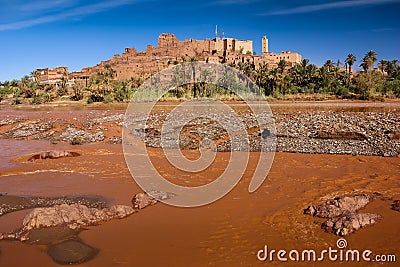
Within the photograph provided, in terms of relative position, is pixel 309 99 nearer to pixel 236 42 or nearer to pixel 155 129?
pixel 155 129

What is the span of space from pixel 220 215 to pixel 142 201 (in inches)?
80.8

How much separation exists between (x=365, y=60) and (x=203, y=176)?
49.8 m

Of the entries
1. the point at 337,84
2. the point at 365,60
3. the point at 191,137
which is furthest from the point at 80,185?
the point at 365,60

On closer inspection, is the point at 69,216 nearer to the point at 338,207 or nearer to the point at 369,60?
the point at 338,207

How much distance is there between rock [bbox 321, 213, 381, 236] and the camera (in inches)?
271

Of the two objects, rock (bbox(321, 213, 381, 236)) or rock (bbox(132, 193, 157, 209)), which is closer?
rock (bbox(321, 213, 381, 236))

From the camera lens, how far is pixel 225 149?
51.6 ft

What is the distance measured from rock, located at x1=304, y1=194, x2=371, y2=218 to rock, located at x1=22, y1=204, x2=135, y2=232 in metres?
4.44

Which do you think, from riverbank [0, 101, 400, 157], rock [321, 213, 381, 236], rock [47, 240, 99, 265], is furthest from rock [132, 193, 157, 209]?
riverbank [0, 101, 400, 157]

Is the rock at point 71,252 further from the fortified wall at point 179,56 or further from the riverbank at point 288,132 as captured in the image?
the fortified wall at point 179,56

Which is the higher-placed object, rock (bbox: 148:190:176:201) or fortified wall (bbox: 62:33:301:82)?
fortified wall (bbox: 62:33:301:82)

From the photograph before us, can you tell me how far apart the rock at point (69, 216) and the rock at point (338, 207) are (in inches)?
175

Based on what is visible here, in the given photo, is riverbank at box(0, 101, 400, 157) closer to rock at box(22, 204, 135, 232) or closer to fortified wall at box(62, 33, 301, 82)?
rock at box(22, 204, 135, 232)

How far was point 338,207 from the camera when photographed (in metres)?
7.99
